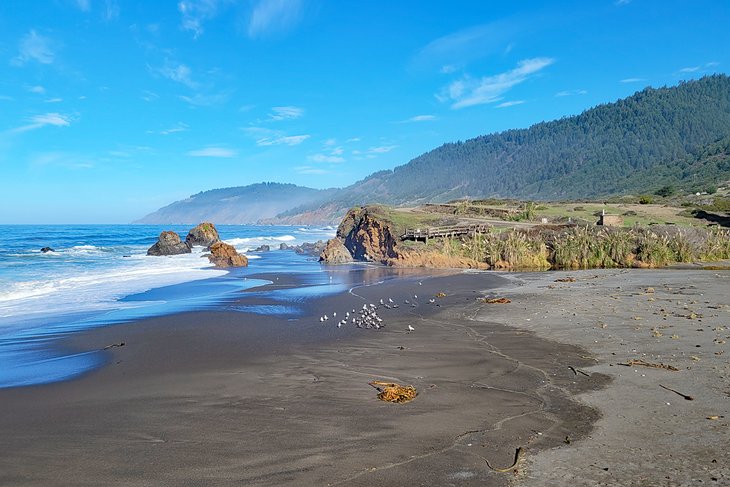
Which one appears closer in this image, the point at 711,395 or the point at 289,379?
the point at 711,395

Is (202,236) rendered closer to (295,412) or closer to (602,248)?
(602,248)

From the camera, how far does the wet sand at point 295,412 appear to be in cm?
552

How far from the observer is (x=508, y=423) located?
6.59 metres

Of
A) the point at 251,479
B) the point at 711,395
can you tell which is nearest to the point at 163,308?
the point at 251,479

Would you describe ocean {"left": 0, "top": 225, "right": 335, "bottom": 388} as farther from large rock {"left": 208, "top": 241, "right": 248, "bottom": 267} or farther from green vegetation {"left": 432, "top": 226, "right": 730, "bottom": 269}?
green vegetation {"left": 432, "top": 226, "right": 730, "bottom": 269}

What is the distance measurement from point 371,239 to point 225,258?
37.3 ft

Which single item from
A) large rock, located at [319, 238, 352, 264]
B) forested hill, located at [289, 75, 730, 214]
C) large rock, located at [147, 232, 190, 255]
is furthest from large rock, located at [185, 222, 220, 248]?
forested hill, located at [289, 75, 730, 214]

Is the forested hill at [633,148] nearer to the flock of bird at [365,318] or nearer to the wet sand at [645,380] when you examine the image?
the wet sand at [645,380]

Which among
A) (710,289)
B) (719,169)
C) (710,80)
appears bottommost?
(710,289)

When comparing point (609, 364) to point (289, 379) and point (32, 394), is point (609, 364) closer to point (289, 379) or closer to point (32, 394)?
point (289, 379)

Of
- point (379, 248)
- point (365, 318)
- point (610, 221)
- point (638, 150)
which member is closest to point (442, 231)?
point (379, 248)

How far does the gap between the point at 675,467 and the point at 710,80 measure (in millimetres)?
236122

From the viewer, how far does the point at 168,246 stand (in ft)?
147

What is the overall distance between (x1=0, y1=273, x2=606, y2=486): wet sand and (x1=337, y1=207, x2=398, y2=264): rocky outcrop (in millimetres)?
24218
